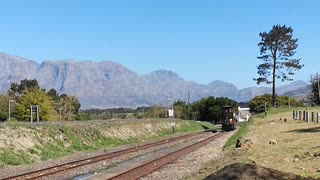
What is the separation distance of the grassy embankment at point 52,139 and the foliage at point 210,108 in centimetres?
8433

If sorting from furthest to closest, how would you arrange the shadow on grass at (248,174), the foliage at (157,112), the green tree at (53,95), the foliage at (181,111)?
the foliage at (181,111) → the green tree at (53,95) → the foliage at (157,112) → the shadow on grass at (248,174)

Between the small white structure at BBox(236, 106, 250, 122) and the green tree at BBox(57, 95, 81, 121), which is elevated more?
the green tree at BBox(57, 95, 81, 121)

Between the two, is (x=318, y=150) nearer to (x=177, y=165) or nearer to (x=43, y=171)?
(x=177, y=165)

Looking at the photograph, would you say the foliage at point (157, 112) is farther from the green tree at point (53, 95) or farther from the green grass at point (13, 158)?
the green grass at point (13, 158)

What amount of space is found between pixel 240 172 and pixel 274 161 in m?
6.83

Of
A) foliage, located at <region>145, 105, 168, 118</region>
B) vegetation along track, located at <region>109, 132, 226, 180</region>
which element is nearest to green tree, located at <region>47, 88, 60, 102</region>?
foliage, located at <region>145, 105, 168, 118</region>

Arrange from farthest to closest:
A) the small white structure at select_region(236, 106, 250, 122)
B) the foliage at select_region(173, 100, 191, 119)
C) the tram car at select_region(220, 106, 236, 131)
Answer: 1. the foliage at select_region(173, 100, 191, 119)
2. the small white structure at select_region(236, 106, 250, 122)
3. the tram car at select_region(220, 106, 236, 131)

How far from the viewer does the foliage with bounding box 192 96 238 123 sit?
467 ft

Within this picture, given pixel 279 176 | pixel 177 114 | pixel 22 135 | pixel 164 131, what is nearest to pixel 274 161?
pixel 279 176

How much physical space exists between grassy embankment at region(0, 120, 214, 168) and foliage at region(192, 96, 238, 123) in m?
84.3

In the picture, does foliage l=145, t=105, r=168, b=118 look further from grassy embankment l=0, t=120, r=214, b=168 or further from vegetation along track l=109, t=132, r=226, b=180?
vegetation along track l=109, t=132, r=226, b=180

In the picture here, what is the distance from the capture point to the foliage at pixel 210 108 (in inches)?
5600

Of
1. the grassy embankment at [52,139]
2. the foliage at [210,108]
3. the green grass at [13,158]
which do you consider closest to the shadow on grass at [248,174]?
the grassy embankment at [52,139]

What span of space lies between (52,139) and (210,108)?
355 feet
